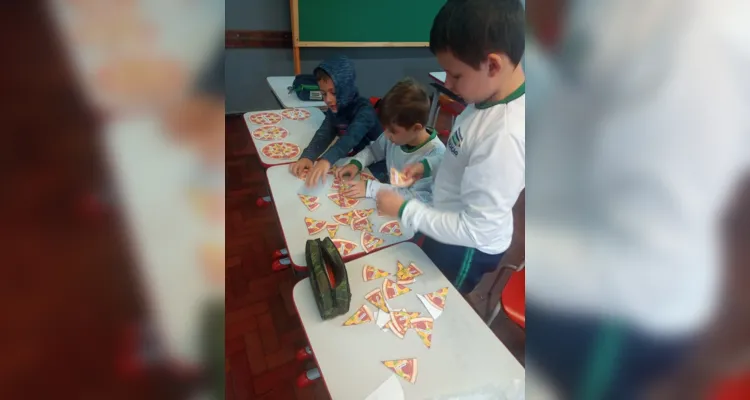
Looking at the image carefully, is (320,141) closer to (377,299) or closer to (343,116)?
(343,116)

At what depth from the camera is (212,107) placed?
145mm

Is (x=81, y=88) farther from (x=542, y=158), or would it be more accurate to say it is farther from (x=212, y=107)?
(x=542, y=158)

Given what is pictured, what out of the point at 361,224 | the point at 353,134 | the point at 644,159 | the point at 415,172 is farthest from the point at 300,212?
the point at 644,159

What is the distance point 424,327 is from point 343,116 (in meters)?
1.08

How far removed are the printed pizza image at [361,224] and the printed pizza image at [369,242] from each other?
24mm

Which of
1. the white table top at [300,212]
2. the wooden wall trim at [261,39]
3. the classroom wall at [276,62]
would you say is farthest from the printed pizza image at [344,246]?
the wooden wall trim at [261,39]

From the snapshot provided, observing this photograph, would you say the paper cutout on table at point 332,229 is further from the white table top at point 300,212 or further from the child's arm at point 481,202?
the child's arm at point 481,202

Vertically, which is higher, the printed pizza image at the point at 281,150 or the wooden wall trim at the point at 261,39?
the wooden wall trim at the point at 261,39

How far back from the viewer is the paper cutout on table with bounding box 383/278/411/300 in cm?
87

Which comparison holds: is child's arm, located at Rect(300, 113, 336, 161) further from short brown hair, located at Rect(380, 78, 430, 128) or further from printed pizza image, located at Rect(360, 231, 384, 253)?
printed pizza image, located at Rect(360, 231, 384, 253)

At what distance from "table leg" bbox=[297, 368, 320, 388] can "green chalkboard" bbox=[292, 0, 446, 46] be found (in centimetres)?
245

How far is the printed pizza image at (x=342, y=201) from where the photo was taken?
3.96ft

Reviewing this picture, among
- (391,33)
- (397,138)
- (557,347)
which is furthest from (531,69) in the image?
(391,33)

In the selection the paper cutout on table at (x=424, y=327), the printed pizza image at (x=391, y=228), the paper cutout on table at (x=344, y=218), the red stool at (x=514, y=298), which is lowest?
the red stool at (x=514, y=298)
